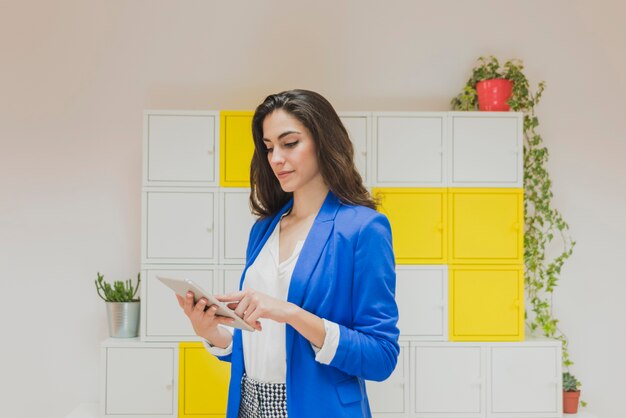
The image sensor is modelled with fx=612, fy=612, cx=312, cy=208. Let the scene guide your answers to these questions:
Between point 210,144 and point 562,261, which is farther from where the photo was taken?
point 562,261

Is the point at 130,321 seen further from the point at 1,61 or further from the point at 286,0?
the point at 286,0

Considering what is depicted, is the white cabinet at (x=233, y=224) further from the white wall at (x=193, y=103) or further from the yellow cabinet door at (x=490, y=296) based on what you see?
the yellow cabinet door at (x=490, y=296)

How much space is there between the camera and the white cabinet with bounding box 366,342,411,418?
3074 millimetres

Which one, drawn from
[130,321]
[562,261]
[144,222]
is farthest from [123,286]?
[562,261]

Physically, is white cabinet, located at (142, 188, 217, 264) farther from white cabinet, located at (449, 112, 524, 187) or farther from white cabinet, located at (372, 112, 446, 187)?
white cabinet, located at (449, 112, 524, 187)

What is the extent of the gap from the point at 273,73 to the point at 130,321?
1592 millimetres

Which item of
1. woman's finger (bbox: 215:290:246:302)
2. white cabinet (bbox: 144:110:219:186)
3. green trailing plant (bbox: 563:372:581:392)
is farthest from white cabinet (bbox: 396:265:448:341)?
woman's finger (bbox: 215:290:246:302)

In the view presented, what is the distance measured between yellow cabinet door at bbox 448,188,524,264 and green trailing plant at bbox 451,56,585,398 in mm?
289

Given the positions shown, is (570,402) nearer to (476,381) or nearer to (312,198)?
(476,381)

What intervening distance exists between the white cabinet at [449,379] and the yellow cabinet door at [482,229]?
18.1 inches

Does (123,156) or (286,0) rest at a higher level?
(286,0)

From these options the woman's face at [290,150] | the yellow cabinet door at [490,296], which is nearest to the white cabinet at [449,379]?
the yellow cabinet door at [490,296]

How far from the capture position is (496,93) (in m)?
3.25

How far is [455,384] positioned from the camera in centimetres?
310
